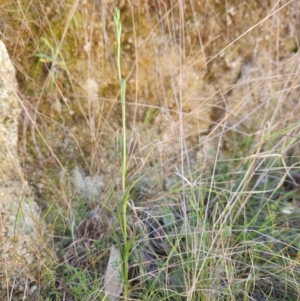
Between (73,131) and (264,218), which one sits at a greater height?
(73,131)

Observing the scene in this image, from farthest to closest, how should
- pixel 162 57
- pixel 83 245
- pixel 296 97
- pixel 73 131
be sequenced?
pixel 296 97
pixel 162 57
pixel 73 131
pixel 83 245

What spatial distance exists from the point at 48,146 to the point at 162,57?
0.50m

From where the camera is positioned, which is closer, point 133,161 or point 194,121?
point 133,161

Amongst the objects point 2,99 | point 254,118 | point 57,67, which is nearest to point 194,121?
point 254,118

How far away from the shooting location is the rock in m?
0.98

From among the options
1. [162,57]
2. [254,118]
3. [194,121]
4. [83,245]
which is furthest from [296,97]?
[83,245]

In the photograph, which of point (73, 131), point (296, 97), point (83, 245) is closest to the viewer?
point (83, 245)

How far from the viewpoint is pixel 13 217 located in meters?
1.01

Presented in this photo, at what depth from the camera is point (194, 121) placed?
138 centimetres

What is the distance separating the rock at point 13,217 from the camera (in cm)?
98

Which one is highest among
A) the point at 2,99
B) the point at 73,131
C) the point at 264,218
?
the point at 2,99

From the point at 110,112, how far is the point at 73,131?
139 millimetres

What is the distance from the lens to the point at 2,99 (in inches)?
40.7

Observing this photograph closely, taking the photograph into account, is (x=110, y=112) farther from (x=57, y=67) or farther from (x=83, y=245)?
(x=83, y=245)
